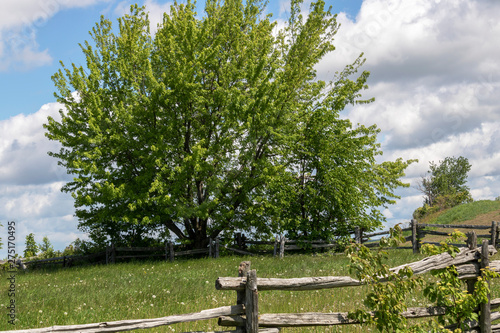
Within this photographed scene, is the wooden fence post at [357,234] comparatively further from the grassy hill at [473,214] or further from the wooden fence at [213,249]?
the grassy hill at [473,214]

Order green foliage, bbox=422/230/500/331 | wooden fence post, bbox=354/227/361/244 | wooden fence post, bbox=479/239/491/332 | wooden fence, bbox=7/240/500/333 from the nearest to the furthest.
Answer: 1. wooden fence, bbox=7/240/500/333
2. green foliage, bbox=422/230/500/331
3. wooden fence post, bbox=479/239/491/332
4. wooden fence post, bbox=354/227/361/244

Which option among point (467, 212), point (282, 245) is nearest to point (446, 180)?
point (467, 212)

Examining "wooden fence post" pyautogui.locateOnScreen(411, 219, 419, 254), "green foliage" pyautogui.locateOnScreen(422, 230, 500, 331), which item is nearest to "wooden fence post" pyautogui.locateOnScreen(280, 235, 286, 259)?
"wooden fence post" pyautogui.locateOnScreen(411, 219, 419, 254)

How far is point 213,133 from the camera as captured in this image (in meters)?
22.1

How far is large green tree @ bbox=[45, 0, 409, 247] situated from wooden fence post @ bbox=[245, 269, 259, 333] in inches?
521

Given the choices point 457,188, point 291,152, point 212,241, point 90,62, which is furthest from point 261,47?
point 457,188

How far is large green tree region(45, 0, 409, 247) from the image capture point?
19969 millimetres

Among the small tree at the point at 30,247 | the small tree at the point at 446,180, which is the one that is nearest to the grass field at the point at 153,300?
the small tree at the point at 30,247

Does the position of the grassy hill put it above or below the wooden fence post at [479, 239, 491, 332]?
above

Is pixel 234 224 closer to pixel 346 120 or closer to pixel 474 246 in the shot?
pixel 346 120

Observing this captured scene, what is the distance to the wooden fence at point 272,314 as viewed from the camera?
570 centimetres

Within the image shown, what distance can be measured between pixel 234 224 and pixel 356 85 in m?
11.5

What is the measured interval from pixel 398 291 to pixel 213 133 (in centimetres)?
1676

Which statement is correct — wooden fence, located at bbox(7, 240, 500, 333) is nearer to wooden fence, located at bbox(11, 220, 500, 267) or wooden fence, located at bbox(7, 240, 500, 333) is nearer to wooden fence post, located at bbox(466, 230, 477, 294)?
wooden fence post, located at bbox(466, 230, 477, 294)
